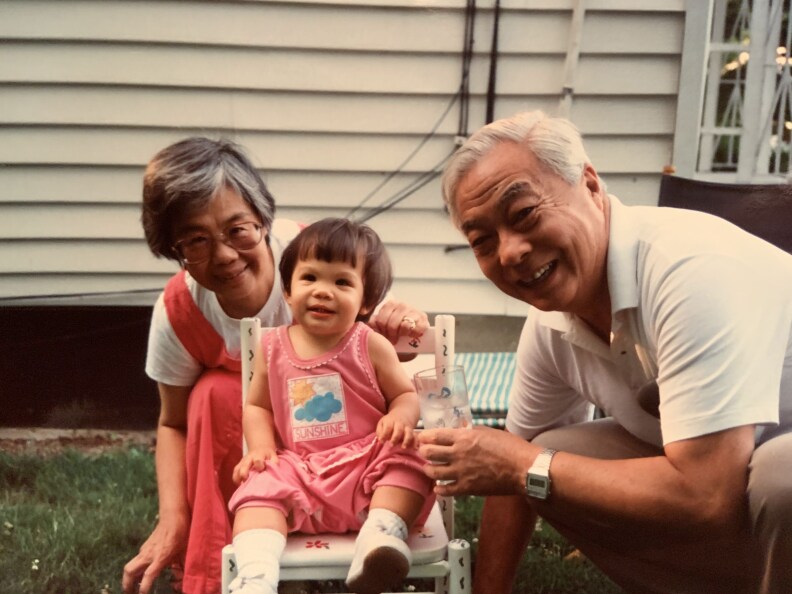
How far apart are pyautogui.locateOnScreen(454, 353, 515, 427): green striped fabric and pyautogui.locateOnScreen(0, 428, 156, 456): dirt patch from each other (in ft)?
5.50

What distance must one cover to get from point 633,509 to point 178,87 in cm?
280

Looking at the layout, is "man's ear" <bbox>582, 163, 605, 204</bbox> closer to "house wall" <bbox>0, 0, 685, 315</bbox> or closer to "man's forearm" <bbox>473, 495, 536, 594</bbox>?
"man's forearm" <bbox>473, 495, 536, 594</bbox>

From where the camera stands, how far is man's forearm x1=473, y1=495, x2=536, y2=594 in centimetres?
215

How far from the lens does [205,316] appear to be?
2170 mm

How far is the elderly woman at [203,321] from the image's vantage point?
6.45ft

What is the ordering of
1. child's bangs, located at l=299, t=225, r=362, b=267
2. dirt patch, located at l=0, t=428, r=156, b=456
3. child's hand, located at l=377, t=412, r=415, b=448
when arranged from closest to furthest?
child's hand, located at l=377, t=412, r=415, b=448 < child's bangs, located at l=299, t=225, r=362, b=267 < dirt patch, located at l=0, t=428, r=156, b=456

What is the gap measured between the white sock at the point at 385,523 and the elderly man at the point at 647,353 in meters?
0.12

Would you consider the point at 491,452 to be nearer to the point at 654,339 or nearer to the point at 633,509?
the point at 633,509

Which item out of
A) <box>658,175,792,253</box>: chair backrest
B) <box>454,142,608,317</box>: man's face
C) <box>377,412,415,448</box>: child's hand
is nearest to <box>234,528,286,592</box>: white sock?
<box>377,412,415,448</box>: child's hand

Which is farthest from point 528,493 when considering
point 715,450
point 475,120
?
point 475,120

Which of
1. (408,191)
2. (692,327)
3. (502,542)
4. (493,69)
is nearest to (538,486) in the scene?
(692,327)

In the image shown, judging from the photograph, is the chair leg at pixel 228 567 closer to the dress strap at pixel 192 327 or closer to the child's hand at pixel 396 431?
the child's hand at pixel 396 431

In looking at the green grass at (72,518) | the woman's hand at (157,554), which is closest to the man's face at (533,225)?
the woman's hand at (157,554)

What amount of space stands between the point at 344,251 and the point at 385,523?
0.66 meters
